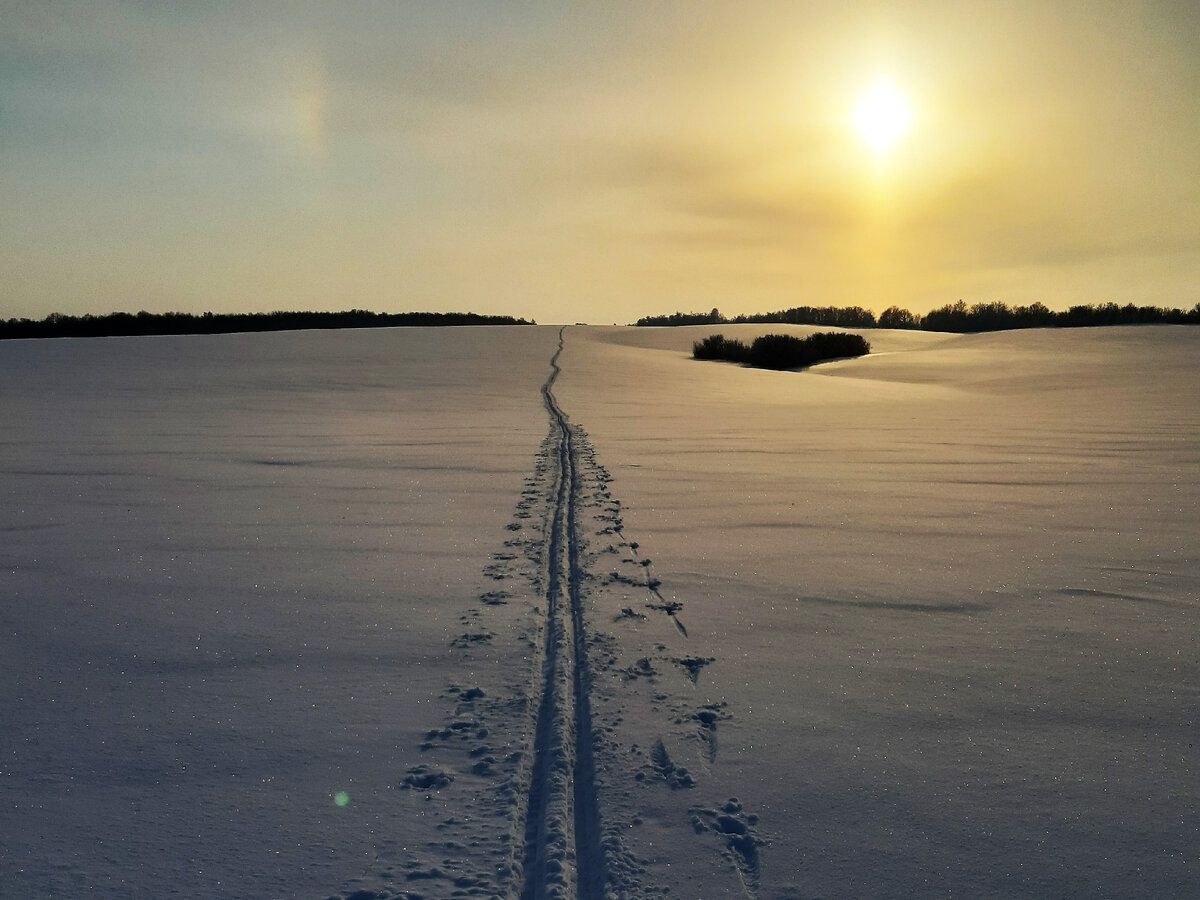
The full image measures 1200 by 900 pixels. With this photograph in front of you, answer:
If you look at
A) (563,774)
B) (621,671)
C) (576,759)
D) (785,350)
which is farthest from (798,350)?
(563,774)

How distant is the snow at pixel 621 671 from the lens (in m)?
2.22

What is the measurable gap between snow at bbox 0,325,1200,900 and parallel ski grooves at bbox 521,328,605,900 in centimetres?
4

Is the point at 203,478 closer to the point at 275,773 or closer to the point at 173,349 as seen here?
the point at 275,773

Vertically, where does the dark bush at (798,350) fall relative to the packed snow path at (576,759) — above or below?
above

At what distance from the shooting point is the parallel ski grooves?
2100 mm

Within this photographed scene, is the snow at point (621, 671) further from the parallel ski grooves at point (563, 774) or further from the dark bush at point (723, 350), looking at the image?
the dark bush at point (723, 350)

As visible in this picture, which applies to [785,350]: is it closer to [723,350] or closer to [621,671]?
[723,350]

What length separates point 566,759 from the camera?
2.63m

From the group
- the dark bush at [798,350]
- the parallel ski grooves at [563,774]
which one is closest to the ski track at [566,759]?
the parallel ski grooves at [563,774]

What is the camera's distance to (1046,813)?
7.89 ft

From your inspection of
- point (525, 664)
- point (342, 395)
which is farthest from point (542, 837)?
point (342, 395)

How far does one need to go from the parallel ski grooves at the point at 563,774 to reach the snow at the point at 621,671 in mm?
41

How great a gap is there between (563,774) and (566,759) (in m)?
0.09

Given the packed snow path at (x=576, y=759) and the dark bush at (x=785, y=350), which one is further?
the dark bush at (x=785, y=350)
